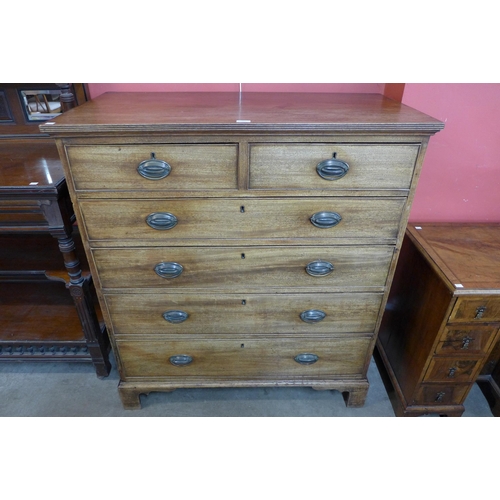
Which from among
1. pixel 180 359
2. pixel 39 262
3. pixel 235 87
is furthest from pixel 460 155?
pixel 39 262

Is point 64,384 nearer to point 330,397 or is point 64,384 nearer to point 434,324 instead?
point 330,397

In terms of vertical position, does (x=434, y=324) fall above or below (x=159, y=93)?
below

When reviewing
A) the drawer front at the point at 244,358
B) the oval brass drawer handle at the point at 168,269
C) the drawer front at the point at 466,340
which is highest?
the oval brass drawer handle at the point at 168,269

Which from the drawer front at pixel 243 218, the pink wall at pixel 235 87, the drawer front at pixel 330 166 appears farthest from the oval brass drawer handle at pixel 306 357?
the pink wall at pixel 235 87

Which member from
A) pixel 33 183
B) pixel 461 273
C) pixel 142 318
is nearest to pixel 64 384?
pixel 142 318

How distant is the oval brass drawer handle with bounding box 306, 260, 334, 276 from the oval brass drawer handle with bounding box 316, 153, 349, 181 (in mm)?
344

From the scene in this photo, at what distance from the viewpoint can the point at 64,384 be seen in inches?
74.8

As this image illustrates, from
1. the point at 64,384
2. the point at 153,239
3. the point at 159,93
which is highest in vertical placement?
the point at 159,93

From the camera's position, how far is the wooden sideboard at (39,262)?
1.40 metres

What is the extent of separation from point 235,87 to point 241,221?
0.70 meters

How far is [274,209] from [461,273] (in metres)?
0.80

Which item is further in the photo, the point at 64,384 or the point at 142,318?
the point at 64,384

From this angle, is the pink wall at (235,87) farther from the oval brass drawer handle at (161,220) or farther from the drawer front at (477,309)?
the drawer front at (477,309)

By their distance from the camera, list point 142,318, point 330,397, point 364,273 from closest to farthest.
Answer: point 364,273, point 142,318, point 330,397
